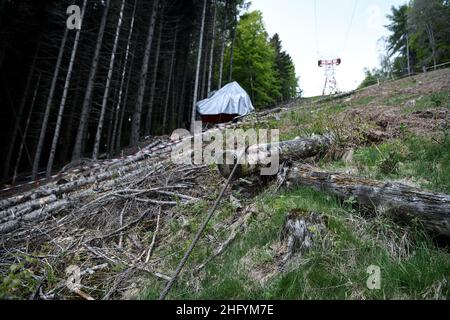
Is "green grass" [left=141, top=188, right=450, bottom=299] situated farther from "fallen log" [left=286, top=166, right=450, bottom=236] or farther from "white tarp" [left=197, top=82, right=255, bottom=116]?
"white tarp" [left=197, top=82, right=255, bottom=116]

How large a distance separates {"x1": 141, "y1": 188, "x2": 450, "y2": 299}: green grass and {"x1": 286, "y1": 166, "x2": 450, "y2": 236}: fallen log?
0.13 meters

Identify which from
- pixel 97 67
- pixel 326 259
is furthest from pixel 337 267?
pixel 97 67

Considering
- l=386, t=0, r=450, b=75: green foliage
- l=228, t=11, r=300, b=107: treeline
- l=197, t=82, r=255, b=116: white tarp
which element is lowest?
l=197, t=82, r=255, b=116: white tarp

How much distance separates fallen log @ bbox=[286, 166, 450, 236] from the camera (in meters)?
2.35

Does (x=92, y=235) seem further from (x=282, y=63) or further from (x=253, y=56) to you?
(x=282, y=63)

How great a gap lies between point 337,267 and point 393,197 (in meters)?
1.05

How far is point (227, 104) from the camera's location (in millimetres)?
15898

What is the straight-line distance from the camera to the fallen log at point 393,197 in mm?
2352

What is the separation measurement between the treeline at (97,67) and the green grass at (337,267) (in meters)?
11.4

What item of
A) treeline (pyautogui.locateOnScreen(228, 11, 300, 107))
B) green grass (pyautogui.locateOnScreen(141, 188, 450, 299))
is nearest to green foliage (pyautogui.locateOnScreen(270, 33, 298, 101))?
treeline (pyautogui.locateOnScreen(228, 11, 300, 107))

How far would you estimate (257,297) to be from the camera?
2.13 metres

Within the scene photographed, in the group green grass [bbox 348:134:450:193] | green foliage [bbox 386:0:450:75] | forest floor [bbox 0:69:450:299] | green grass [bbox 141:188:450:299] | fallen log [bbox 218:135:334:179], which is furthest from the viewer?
green foliage [bbox 386:0:450:75]

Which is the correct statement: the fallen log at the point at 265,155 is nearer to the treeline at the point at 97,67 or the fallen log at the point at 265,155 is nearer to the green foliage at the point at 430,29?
the treeline at the point at 97,67

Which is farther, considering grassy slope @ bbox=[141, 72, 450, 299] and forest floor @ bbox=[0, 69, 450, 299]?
forest floor @ bbox=[0, 69, 450, 299]
